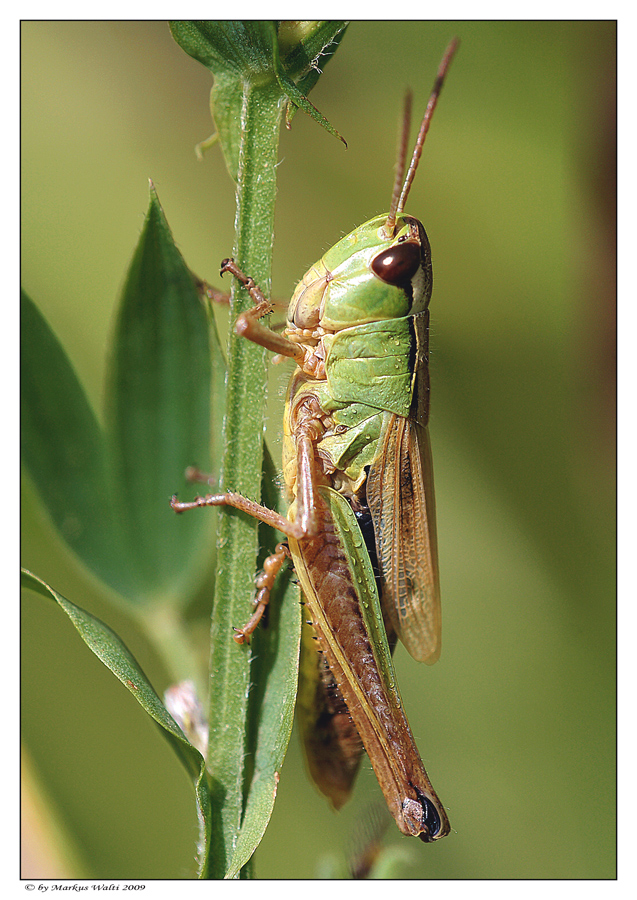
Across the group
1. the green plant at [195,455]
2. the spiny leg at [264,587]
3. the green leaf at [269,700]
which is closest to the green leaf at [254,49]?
the green plant at [195,455]

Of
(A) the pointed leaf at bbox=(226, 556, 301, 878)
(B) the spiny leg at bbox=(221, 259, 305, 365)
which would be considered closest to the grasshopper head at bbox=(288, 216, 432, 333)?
(B) the spiny leg at bbox=(221, 259, 305, 365)

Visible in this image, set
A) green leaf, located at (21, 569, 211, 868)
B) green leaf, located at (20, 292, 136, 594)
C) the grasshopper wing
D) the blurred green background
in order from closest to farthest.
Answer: green leaf, located at (21, 569, 211, 868), green leaf, located at (20, 292, 136, 594), the grasshopper wing, the blurred green background

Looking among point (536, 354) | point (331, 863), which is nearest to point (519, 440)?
point (536, 354)

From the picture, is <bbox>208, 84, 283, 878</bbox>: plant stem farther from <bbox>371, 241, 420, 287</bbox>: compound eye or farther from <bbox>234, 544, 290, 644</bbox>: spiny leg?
<bbox>371, 241, 420, 287</bbox>: compound eye

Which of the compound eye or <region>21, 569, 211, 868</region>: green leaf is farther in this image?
the compound eye

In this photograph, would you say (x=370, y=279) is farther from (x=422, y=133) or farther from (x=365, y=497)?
(x=365, y=497)

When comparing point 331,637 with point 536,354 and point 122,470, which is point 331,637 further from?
point 536,354

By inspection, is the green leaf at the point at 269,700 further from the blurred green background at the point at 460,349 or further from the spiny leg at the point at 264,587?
the blurred green background at the point at 460,349

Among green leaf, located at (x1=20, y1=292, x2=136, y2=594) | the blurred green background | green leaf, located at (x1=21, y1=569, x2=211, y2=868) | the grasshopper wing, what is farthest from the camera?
the blurred green background
